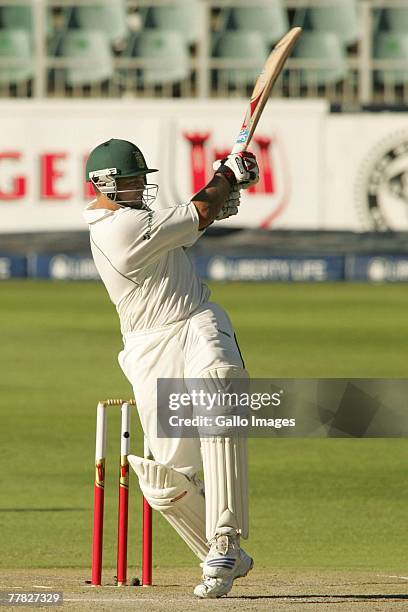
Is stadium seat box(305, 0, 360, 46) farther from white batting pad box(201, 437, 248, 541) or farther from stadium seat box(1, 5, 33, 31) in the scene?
white batting pad box(201, 437, 248, 541)

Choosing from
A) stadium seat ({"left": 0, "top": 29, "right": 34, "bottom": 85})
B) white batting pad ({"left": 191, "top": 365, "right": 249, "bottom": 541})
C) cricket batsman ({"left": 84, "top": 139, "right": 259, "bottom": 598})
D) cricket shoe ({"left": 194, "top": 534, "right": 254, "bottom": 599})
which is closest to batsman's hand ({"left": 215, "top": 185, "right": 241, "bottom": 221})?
cricket batsman ({"left": 84, "top": 139, "right": 259, "bottom": 598})

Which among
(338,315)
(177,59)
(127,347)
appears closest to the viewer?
(127,347)

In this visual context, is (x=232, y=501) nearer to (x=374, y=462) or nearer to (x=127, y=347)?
(x=127, y=347)

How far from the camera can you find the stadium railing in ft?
82.8

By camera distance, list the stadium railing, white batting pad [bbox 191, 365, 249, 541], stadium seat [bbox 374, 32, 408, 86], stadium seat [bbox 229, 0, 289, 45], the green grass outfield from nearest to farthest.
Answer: white batting pad [bbox 191, 365, 249, 541] < the green grass outfield < the stadium railing < stadium seat [bbox 374, 32, 408, 86] < stadium seat [bbox 229, 0, 289, 45]

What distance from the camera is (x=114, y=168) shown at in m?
5.26

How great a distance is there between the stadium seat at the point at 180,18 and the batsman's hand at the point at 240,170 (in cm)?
2145

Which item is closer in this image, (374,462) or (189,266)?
(189,266)

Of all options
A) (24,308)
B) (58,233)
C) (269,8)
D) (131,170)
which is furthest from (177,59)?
(131,170)

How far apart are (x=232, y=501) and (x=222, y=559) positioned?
21 cm

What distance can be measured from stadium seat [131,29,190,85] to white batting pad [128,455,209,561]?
2060 centimetres

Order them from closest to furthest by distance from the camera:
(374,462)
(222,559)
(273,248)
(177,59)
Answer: (222,559), (374,462), (273,248), (177,59)

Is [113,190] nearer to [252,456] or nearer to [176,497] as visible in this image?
[176,497]

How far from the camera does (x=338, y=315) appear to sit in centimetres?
1888
